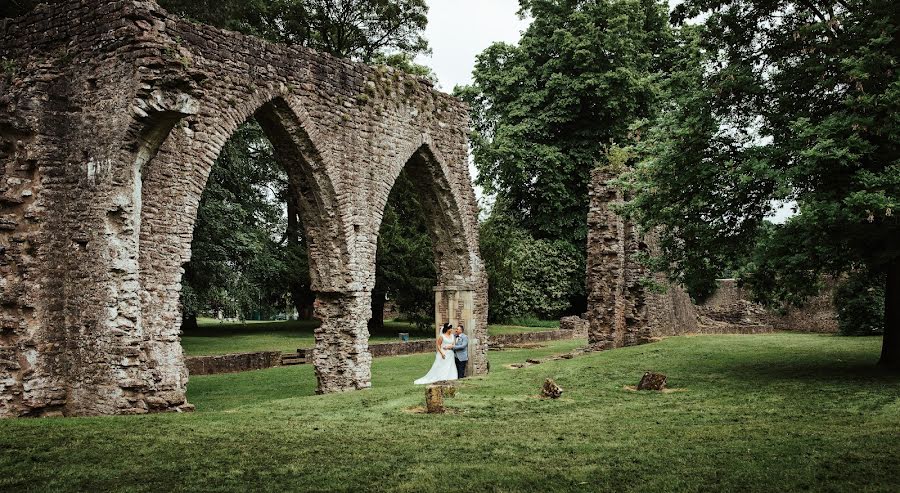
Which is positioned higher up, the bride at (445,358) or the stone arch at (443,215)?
the stone arch at (443,215)

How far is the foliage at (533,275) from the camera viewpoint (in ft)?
99.4

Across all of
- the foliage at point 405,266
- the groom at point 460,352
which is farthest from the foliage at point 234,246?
the groom at point 460,352

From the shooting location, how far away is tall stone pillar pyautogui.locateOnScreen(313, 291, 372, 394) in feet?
48.3

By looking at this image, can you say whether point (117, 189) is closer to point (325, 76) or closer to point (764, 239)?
point (325, 76)

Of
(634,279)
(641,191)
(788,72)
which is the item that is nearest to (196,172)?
(641,191)

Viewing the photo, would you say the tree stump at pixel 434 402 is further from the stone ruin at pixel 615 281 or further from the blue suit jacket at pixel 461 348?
the stone ruin at pixel 615 281

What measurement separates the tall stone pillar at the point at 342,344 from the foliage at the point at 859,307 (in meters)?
14.4

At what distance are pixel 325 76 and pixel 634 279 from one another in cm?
1096

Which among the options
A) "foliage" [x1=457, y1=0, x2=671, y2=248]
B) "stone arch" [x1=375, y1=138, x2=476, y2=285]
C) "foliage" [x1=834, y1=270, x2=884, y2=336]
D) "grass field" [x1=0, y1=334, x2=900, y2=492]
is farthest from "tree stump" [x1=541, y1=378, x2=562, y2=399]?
"foliage" [x1=457, y1=0, x2=671, y2=248]

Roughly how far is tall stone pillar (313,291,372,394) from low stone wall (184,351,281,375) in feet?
11.8

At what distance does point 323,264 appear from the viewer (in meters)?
15.0

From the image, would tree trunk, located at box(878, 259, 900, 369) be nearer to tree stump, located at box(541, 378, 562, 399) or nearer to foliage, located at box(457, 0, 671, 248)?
tree stump, located at box(541, 378, 562, 399)

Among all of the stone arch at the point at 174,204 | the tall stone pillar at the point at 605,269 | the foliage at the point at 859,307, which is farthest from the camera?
the foliage at the point at 859,307

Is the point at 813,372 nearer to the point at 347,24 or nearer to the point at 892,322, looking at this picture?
the point at 892,322
